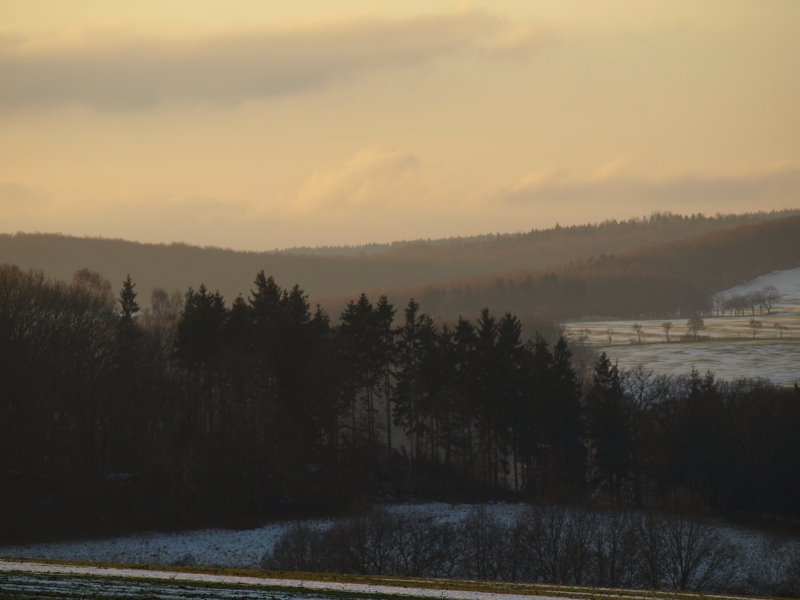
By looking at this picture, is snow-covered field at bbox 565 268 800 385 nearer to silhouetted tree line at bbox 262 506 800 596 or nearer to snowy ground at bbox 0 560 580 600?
silhouetted tree line at bbox 262 506 800 596

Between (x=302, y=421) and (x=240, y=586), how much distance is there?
131 feet

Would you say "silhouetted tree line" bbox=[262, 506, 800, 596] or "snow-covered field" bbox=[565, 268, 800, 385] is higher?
"snow-covered field" bbox=[565, 268, 800, 385]

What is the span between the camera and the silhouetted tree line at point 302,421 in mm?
60938

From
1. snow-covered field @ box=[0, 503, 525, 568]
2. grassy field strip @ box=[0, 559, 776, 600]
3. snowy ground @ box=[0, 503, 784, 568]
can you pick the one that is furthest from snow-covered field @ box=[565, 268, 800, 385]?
grassy field strip @ box=[0, 559, 776, 600]

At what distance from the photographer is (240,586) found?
29.5m

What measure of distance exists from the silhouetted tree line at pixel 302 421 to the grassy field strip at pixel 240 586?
2616 centimetres

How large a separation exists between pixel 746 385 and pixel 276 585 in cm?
6961

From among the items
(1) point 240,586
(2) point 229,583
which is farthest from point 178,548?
(1) point 240,586

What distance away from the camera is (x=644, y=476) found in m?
74.8

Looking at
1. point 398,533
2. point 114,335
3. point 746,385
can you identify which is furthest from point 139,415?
point 746,385

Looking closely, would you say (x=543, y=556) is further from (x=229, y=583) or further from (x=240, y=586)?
(x=240, y=586)

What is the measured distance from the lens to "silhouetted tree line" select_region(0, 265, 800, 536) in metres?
60.9

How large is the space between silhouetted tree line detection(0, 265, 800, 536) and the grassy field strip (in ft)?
85.8

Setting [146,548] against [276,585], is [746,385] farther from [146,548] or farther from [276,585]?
[276,585]
